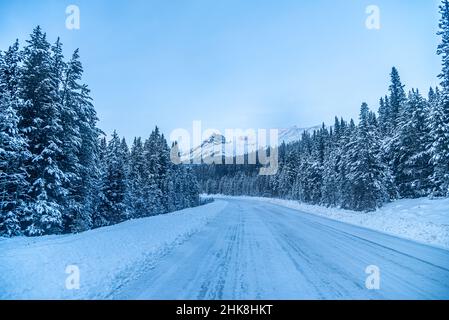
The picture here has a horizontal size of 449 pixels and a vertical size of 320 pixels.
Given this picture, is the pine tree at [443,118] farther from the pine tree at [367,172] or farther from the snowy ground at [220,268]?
the snowy ground at [220,268]

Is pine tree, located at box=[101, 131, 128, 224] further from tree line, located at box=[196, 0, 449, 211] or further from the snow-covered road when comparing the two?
tree line, located at box=[196, 0, 449, 211]

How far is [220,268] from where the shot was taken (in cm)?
736

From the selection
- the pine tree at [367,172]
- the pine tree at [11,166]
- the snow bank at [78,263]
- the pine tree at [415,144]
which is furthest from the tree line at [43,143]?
the pine tree at [415,144]

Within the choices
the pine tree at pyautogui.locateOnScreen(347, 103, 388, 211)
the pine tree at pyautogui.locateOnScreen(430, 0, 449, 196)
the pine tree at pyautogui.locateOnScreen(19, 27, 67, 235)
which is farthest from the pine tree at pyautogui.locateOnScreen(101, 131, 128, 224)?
the pine tree at pyautogui.locateOnScreen(430, 0, 449, 196)

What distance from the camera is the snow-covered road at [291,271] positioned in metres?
5.59

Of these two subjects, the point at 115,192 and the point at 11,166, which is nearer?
the point at 11,166

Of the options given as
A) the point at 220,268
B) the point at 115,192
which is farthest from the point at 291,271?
the point at 115,192

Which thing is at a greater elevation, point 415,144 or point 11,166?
point 415,144

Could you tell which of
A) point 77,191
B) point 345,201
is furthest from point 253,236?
point 345,201

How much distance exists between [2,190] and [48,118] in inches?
193

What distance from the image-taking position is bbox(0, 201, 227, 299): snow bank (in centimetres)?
564

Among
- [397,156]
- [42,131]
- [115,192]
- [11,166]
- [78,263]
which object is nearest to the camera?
[78,263]

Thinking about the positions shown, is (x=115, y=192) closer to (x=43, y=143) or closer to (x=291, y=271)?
(x=43, y=143)

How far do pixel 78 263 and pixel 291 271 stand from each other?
546cm
